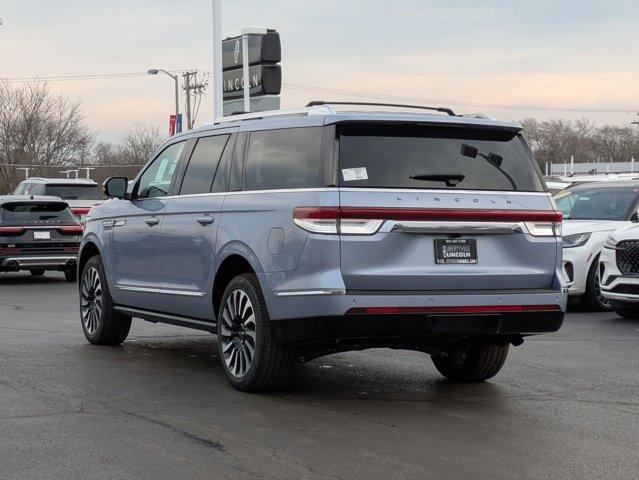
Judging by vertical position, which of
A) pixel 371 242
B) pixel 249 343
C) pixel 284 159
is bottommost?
pixel 249 343

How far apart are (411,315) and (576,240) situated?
8163 millimetres

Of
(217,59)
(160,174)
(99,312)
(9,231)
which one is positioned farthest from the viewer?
(217,59)

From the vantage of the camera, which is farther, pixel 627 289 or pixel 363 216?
pixel 627 289

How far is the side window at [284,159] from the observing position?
7426mm

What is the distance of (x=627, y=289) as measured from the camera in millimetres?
13250

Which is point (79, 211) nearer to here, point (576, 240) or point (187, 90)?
point (576, 240)

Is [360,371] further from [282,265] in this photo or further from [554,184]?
[554,184]

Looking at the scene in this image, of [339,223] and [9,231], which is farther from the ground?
[339,223]

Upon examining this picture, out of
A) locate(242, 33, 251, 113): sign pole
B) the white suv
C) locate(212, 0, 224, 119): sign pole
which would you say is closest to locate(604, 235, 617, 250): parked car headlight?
locate(242, 33, 251, 113): sign pole

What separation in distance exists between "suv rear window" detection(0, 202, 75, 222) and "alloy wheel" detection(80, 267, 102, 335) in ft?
32.5

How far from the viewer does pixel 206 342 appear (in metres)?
10.9

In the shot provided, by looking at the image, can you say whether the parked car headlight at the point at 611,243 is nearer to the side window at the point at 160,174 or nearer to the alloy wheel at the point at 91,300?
the side window at the point at 160,174

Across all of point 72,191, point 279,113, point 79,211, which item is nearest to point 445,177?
point 279,113

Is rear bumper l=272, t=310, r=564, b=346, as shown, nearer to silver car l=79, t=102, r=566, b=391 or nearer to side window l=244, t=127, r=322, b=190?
silver car l=79, t=102, r=566, b=391
